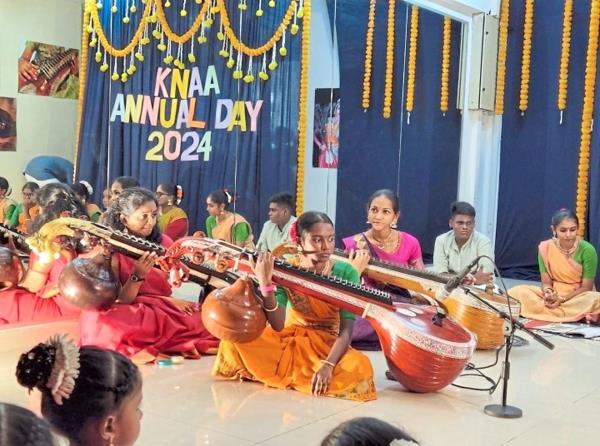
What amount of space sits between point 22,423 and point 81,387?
53cm

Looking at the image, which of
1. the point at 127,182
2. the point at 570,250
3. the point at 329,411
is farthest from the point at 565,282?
the point at 127,182

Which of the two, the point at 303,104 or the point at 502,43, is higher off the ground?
the point at 502,43

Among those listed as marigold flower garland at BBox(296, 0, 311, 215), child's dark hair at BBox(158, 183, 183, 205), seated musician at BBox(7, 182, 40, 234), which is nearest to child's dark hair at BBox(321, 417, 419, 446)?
seated musician at BBox(7, 182, 40, 234)

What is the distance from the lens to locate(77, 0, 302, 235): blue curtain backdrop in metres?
4.79

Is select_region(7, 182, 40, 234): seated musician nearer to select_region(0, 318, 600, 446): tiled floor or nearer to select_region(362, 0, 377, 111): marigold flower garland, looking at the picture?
select_region(0, 318, 600, 446): tiled floor

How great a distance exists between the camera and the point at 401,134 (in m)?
7.38

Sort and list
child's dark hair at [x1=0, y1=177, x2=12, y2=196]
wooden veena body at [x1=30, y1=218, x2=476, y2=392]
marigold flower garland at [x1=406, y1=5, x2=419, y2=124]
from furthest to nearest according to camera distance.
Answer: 1. marigold flower garland at [x1=406, y1=5, x2=419, y2=124]
2. child's dark hair at [x1=0, y1=177, x2=12, y2=196]
3. wooden veena body at [x1=30, y1=218, x2=476, y2=392]

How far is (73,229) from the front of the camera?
13.1 feet

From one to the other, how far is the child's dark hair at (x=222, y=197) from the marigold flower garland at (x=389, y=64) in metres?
2.15

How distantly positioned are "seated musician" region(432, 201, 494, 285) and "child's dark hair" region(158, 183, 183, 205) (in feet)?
6.45

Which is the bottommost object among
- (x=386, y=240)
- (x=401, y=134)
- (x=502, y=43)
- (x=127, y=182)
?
(x=386, y=240)

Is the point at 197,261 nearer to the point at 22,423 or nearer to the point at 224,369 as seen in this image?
the point at 224,369

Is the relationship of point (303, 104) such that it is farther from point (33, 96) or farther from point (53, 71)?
point (33, 96)

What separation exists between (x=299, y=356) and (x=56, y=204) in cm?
164
